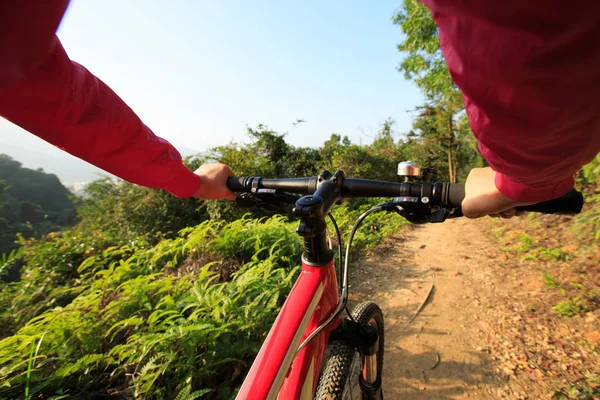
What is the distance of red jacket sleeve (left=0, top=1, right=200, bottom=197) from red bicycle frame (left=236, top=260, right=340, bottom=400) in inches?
27.4

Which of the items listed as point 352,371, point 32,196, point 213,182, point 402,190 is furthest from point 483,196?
point 32,196

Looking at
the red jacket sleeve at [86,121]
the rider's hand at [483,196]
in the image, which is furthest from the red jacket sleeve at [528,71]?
the red jacket sleeve at [86,121]

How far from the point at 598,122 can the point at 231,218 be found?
681 centimetres

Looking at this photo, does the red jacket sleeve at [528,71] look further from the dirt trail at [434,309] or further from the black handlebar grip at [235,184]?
the dirt trail at [434,309]

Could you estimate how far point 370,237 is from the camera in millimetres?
5566

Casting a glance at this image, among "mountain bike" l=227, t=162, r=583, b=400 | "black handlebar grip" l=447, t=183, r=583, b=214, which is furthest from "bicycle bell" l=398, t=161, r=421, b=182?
"black handlebar grip" l=447, t=183, r=583, b=214

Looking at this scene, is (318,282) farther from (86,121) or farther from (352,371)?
(86,121)

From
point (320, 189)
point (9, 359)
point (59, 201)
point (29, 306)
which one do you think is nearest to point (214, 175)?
point (320, 189)

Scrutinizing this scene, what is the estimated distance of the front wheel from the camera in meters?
1.30

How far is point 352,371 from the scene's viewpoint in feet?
5.42

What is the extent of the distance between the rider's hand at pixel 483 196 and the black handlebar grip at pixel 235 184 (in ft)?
3.06

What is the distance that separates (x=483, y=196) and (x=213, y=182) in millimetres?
1077

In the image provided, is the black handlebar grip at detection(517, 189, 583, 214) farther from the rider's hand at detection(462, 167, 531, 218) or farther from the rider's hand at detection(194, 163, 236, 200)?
the rider's hand at detection(194, 163, 236, 200)

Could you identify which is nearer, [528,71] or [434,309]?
[528,71]
